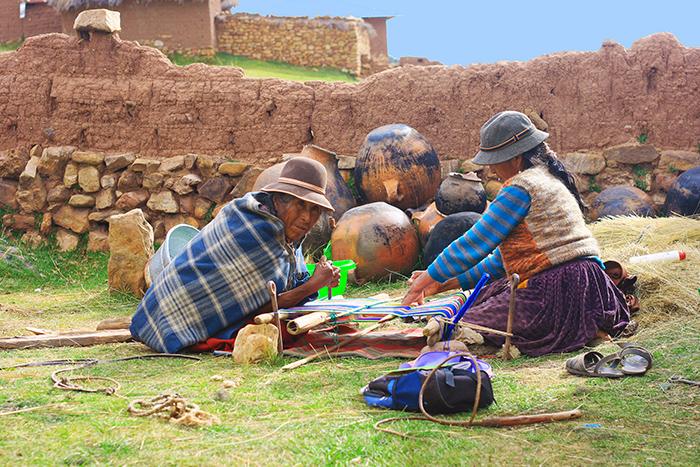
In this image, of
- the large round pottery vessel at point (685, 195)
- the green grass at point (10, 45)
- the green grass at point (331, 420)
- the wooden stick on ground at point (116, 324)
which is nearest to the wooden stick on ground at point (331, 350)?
the green grass at point (331, 420)

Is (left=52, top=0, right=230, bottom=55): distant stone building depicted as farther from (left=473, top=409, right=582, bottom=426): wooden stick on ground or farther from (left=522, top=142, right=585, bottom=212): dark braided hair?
(left=473, top=409, right=582, bottom=426): wooden stick on ground

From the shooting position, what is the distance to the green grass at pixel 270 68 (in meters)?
18.7

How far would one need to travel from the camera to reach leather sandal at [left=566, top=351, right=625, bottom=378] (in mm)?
4270

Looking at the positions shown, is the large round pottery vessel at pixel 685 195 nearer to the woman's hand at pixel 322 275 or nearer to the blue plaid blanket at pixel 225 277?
the woman's hand at pixel 322 275

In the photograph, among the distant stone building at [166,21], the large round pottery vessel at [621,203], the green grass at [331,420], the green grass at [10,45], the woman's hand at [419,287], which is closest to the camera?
the green grass at [331,420]

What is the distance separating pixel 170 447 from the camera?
3.19 meters

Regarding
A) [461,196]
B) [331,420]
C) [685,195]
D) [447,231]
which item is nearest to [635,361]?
[331,420]

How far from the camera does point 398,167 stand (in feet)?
31.9

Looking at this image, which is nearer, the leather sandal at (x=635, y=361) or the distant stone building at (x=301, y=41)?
the leather sandal at (x=635, y=361)

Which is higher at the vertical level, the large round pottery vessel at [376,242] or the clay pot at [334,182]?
the clay pot at [334,182]

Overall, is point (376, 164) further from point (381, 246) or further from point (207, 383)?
point (207, 383)

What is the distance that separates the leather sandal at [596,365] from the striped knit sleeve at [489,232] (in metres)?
0.88

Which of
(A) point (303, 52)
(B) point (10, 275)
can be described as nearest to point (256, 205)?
(B) point (10, 275)

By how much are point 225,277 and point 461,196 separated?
419 cm
